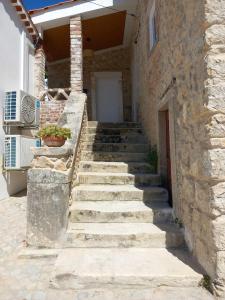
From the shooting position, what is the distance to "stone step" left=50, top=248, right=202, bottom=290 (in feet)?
8.18

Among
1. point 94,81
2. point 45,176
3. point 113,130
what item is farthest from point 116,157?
point 94,81

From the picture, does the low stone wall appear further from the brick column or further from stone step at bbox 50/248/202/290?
the brick column

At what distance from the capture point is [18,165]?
19.9 feet

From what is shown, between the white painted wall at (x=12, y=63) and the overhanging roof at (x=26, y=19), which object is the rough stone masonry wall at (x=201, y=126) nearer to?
the white painted wall at (x=12, y=63)

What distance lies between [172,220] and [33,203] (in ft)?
6.40

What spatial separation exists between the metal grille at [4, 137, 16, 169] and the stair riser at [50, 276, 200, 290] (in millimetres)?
4093

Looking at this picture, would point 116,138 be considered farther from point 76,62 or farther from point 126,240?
point 126,240

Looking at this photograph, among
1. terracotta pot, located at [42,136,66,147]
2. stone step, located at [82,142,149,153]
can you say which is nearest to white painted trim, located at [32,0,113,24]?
stone step, located at [82,142,149,153]

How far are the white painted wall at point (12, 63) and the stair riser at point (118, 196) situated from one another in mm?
2793

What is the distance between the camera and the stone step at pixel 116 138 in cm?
616

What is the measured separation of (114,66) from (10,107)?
5.64 meters

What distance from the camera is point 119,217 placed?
11.8ft

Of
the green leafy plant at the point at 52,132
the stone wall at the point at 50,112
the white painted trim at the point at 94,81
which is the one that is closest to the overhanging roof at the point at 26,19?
the stone wall at the point at 50,112

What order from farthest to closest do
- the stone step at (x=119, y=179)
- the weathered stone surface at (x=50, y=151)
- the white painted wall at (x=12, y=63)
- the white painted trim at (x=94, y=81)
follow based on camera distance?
the white painted trim at (x=94, y=81) < the white painted wall at (x=12, y=63) < the stone step at (x=119, y=179) < the weathered stone surface at (x=50, y=151)
